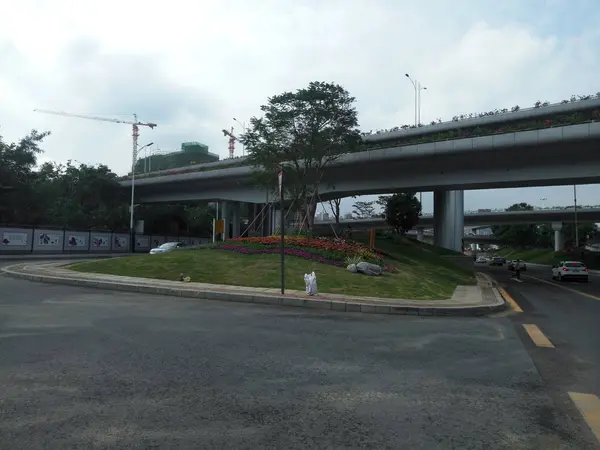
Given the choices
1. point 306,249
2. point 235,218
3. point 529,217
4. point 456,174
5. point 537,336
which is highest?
point 529,217

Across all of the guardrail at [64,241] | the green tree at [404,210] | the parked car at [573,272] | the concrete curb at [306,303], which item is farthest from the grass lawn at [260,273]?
the green tree at [404,210]

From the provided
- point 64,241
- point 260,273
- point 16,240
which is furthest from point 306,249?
point 64,241

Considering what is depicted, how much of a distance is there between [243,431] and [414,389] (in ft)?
7.35

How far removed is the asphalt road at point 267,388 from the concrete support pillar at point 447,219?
3626 centimetres

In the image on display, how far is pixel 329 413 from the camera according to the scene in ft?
14.7

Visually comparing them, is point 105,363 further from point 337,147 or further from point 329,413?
point 337,147

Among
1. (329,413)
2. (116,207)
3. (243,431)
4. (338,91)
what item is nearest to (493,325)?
(329,413)

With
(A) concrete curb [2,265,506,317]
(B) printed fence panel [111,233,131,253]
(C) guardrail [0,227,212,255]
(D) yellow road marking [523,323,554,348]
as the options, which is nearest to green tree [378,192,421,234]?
(C) guardrail [0,227,212,255]

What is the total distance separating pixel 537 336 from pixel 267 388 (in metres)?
6.57

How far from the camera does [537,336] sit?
9.34 m

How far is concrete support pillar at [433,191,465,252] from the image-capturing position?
4434cm

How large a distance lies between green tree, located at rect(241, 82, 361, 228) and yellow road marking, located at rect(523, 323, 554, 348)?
22.8m

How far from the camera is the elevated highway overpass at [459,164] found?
27.0 m

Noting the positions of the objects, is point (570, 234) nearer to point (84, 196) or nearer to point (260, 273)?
point (84, 196)
